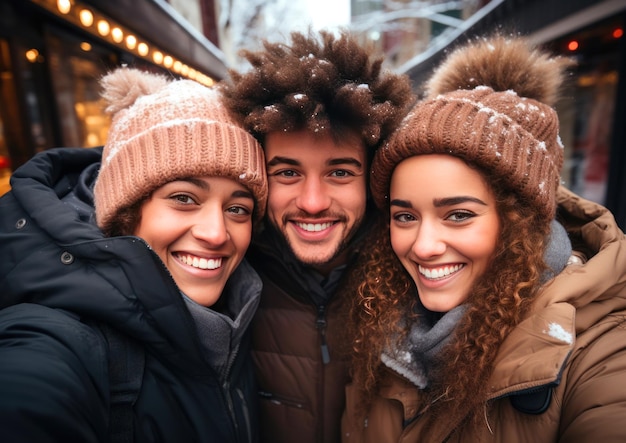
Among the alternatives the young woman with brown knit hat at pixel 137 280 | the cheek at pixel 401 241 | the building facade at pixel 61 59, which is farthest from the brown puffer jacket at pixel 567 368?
the building facade at pixel 61 59

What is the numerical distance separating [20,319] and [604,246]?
7.12ft

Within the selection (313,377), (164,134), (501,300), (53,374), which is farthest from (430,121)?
(53,374)

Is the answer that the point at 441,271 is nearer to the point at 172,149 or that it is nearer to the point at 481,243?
the point at 481,243

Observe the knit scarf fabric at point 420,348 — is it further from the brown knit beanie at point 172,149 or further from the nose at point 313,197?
the brown knit beanie at point 172,149

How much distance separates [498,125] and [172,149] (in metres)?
1.40

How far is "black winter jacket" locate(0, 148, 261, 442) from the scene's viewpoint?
91 centimetres

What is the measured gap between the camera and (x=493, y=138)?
140 centimetres

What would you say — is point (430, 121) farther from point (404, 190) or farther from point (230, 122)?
point (230, 122)

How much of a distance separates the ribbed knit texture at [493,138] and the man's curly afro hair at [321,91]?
0.45 ft

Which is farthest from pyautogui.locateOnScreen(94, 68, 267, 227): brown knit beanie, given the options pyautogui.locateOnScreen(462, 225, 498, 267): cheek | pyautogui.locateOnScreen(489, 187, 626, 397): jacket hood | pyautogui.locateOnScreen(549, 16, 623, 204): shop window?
pyautogui.locateOnScreen(549, 16, 623, 204): shop window

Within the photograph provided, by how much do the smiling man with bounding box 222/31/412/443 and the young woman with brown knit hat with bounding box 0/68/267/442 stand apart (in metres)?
0.17

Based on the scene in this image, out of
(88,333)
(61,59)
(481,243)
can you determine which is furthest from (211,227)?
(61,59)

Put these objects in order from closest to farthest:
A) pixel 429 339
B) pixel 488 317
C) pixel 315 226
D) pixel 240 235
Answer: pixel 488 317, pixel 429 339, pixel 240 235, pixel 315 226

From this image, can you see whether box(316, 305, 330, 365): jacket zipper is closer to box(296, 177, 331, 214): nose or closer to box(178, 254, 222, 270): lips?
box(296, 177, 331, 214): nose
